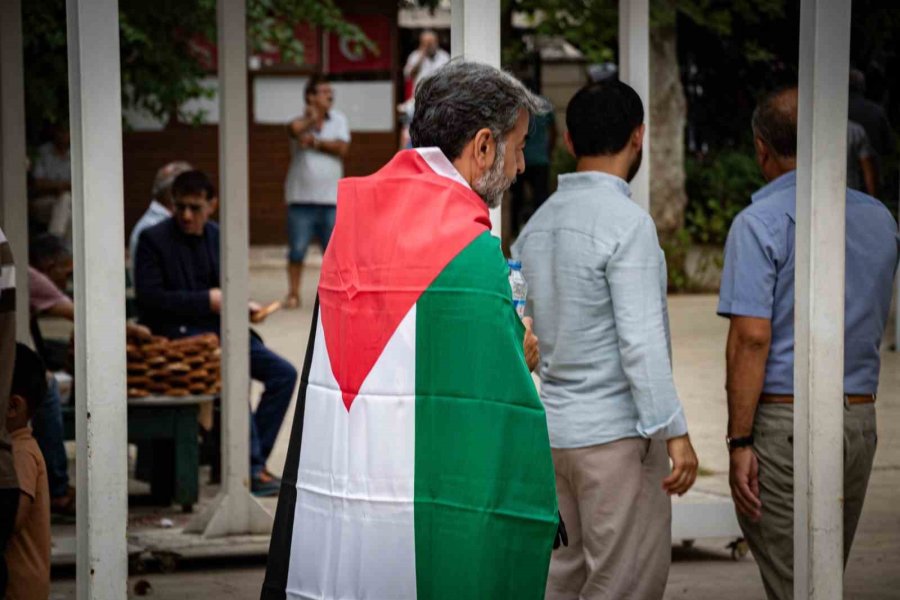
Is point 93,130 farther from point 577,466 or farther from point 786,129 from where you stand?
point 786,129

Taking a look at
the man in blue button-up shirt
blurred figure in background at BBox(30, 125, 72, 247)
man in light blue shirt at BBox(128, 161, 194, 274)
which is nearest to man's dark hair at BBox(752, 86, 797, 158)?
the man in blue button-up shirt

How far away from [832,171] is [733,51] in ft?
64.8

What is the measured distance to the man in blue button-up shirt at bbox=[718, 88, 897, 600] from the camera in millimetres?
4859

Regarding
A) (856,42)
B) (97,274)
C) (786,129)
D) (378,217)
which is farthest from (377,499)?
(856,42)

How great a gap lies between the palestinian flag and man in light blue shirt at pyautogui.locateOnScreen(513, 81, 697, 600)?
103 cm

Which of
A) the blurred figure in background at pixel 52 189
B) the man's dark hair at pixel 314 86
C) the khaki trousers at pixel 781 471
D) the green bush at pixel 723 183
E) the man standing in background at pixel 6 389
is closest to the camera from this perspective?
the man standing in background at pixel 6 389

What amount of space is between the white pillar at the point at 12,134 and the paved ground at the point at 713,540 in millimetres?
1332

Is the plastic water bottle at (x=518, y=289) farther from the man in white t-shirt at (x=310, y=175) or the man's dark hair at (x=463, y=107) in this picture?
the man in white t-shirt at (x=310, y=175)

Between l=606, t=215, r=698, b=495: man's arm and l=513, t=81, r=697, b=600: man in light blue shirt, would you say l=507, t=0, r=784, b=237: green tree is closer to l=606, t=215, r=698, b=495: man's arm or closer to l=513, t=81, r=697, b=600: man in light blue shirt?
l=513, t=81, r=697, b=600: man in light blue shirt

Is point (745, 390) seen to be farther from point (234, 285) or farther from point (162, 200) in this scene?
point (162, 200)

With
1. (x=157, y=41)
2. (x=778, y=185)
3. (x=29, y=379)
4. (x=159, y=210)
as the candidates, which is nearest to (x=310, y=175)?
(x=157, y=41)

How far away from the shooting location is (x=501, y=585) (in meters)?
3.53

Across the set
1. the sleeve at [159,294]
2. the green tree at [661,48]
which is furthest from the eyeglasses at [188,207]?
the green tree at [661,48]

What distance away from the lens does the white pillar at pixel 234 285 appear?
7.17m
